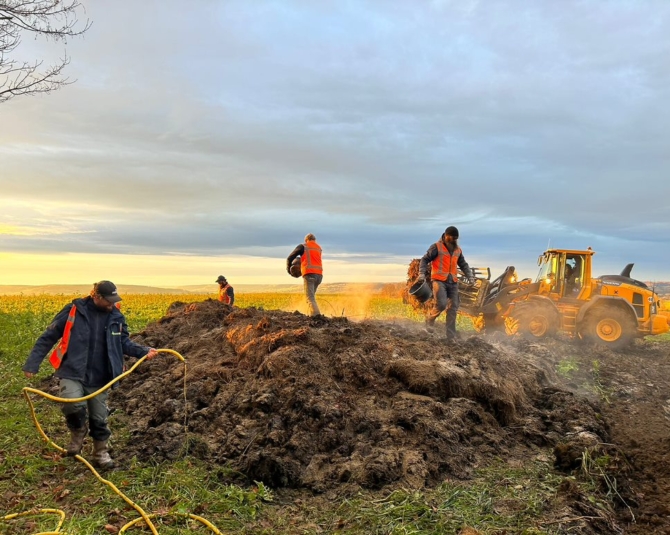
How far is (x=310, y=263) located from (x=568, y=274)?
778 centimetres

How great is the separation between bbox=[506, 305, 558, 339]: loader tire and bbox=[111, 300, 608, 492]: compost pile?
6578mm

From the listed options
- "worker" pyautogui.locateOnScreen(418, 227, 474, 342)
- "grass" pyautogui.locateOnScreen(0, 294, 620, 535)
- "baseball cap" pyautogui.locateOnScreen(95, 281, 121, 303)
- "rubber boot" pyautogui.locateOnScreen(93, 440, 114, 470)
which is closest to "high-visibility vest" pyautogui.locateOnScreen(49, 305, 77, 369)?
"baseball cap" pyautogui.locateOnScreen(95, 281, 121, 303)

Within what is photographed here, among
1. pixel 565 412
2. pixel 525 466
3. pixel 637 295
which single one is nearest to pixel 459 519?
pixel 525 466

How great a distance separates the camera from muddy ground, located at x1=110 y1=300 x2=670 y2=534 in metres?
4.92

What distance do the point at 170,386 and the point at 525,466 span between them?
456cm

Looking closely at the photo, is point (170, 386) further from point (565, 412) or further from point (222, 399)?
point (565, 412)

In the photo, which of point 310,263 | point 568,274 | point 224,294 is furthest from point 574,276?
point 224,294

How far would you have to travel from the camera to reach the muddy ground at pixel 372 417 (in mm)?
4918

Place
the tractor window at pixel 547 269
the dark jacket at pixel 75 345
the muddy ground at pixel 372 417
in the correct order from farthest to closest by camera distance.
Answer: the tractor window at pixel 547 269, the dark jacket at pixel 75 345, the muddy ground at pixel 372 417

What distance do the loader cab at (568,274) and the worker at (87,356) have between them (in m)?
12.5

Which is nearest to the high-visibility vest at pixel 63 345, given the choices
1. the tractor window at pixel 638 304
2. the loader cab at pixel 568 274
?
the loader cab at pixel 568 274

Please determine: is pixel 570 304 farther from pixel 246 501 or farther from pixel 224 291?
pixel 246 501

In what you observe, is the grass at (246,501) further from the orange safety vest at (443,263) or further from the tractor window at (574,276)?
the tractor window at (574,276)

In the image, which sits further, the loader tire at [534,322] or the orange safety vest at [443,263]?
the loader tire at [534,322]
